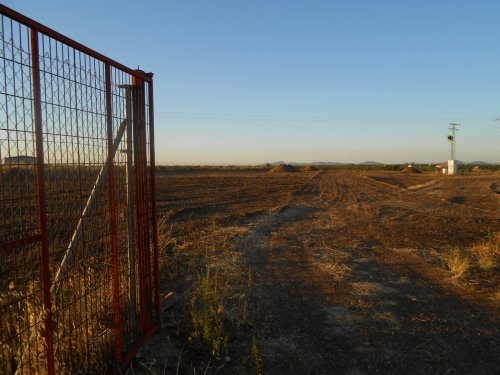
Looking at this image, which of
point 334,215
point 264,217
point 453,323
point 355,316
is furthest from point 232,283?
point 334,215

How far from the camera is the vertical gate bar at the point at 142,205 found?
4.91 meters

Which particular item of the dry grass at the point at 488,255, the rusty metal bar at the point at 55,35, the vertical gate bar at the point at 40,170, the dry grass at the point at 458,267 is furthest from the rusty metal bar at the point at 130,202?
the dry grass at the point at 488,255

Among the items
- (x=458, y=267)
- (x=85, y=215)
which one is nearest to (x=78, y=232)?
(x=85, y=215)

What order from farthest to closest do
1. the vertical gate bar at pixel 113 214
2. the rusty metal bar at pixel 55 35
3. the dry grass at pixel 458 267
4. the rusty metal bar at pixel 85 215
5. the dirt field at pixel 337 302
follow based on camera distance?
the dry grass at pixel 458 267, the dirt field at pixel 337 302, the vertical gate bar at pixel 113 214, the rusty metal bar at pixel 85 215, the rusty metal bar at pixel 55 35

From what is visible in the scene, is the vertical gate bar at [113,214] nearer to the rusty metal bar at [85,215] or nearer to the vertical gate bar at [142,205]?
the rusty metal bar at [85,215]

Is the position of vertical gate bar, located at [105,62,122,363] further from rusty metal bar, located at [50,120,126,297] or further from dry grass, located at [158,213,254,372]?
dry grass, located at [158,213,254,372]

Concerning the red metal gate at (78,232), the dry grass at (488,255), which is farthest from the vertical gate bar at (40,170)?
the dry grass at (488,255)

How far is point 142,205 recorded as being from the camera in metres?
5.07

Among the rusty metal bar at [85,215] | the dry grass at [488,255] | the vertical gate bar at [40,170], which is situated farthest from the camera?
the dry grass at [488,255]

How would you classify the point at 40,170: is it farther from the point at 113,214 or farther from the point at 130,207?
the point at 130,207

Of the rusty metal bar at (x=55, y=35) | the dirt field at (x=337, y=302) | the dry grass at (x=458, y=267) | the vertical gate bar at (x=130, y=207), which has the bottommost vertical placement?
the dirt field at (x=337, y=302)

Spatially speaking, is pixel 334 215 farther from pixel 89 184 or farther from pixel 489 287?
pixel 89 184

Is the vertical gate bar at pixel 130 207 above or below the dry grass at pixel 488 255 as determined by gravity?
above

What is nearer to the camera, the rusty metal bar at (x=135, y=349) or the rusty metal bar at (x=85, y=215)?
the rusty metal bar at (x=85, y=215)
